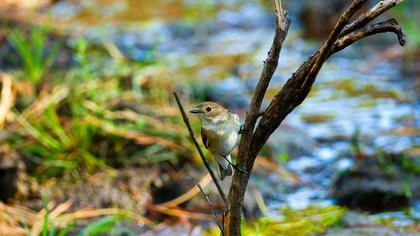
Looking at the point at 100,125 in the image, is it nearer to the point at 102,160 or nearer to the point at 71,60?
the point at 102,160

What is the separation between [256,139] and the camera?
2.30 metres

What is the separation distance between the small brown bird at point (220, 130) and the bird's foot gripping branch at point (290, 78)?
0.23 m

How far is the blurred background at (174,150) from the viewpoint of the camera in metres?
4.15

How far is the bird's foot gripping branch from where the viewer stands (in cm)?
211

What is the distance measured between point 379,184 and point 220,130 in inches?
80.1

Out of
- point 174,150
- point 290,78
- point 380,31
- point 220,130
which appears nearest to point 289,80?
point 290,78

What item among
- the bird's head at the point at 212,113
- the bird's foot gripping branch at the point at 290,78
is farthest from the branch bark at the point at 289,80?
the bird's head at the point at 212,113

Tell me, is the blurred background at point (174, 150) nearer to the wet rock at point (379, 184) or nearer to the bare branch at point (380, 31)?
the wet rock at point (379, 184)

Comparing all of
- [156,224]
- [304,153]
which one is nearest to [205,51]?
[304,153]

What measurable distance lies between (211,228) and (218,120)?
61.9 inches

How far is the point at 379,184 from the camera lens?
4367mm

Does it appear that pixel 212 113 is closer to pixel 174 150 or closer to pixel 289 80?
pixel 289 80

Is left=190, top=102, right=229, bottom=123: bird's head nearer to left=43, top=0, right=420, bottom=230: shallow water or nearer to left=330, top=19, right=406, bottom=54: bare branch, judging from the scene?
left=330, top=19, right=406, bottom=54: bare branch

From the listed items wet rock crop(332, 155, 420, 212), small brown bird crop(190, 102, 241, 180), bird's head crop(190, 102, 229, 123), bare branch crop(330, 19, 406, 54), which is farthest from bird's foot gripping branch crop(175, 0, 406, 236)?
wet rock crop(332, 155, 420, 212)
